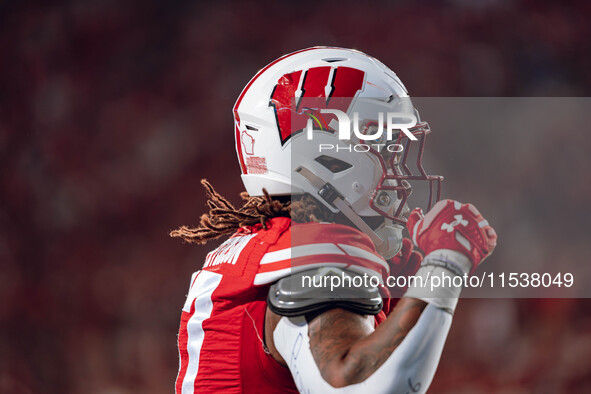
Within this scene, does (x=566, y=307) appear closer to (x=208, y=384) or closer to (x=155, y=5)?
(x=208, y=384)

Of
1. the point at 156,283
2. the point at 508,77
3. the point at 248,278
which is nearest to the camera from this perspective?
the point at 248,278

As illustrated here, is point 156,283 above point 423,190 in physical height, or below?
above

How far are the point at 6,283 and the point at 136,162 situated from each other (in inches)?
46.1

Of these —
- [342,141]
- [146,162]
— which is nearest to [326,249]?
[342,141]

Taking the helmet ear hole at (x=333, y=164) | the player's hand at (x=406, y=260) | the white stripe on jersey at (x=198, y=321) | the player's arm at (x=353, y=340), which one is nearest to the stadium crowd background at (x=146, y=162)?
the player's hand at (x=406, y=260)

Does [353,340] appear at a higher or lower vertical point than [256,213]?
lower

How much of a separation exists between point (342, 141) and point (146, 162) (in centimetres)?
271

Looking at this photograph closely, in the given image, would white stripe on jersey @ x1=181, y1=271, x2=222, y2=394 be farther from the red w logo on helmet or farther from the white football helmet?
the red w logo on helmet

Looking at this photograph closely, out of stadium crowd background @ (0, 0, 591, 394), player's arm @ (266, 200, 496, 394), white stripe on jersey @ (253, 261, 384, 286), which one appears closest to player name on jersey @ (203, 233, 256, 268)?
white stripe on jersey @ (253, 261, 384, 286)

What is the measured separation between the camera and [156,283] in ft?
12.8

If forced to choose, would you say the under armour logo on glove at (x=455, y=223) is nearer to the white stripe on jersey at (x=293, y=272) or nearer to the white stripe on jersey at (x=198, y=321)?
the white stripe on jersey at (x=293, y=272)

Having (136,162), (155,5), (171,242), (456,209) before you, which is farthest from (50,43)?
(456,209)

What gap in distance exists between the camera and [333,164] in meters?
1.53

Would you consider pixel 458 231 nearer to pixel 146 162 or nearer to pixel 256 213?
pixel 256 213
